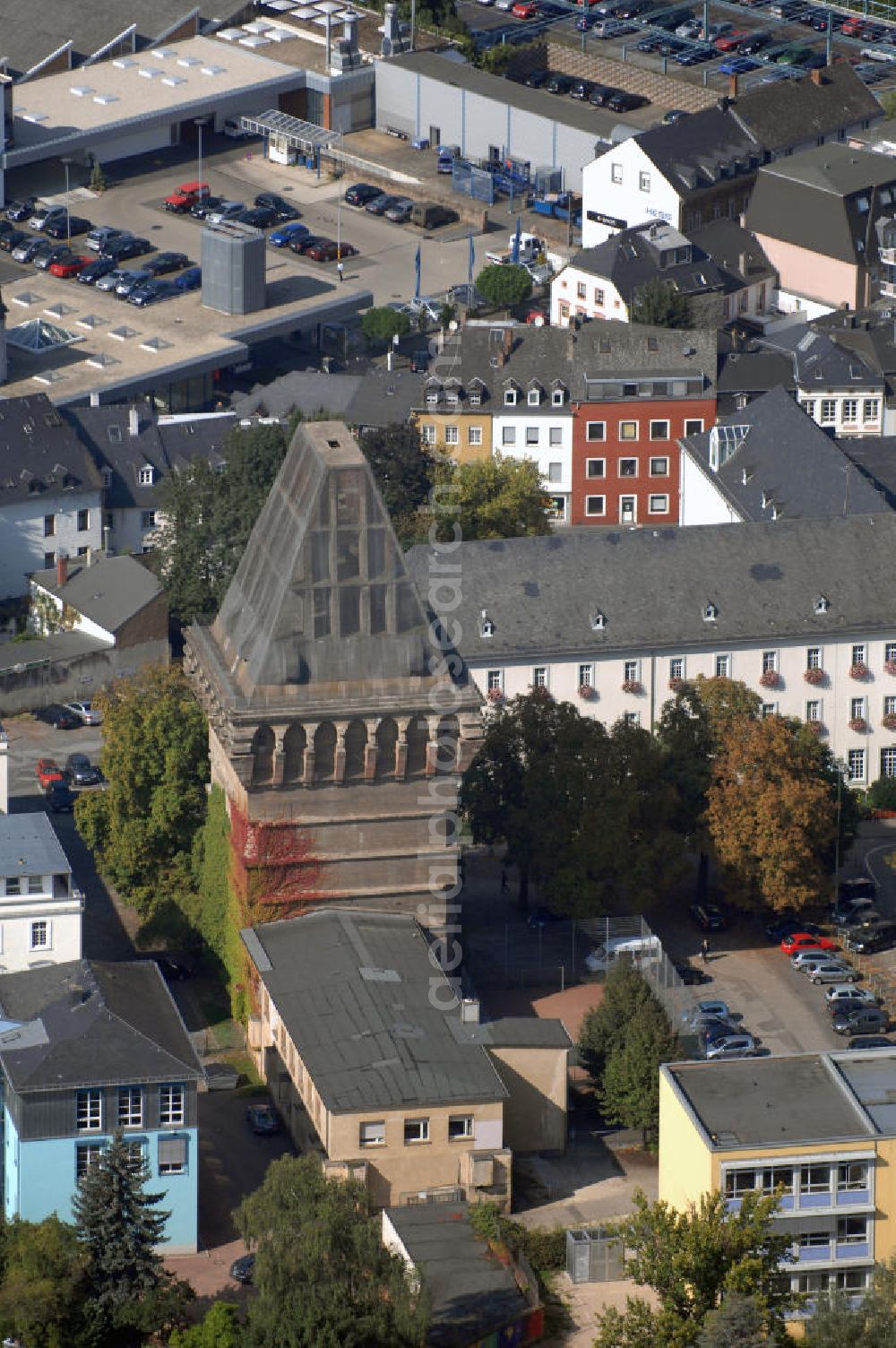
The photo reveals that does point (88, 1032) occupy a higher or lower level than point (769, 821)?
lower

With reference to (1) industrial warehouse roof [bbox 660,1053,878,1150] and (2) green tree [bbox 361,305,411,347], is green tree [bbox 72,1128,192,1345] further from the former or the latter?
(2) green tree [bbox 361,305,411,347]

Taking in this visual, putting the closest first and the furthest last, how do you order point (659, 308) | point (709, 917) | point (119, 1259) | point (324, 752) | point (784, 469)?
point (119, 1259) → point (324, 752) → point (709, 917) → point (784, 469) → point (659, 308)

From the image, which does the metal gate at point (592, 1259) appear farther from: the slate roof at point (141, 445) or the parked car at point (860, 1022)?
the slate roof at point (141, 445)

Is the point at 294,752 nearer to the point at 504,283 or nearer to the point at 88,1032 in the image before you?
the point at 88,1032

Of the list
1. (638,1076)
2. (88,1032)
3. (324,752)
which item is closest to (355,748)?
(324,752)

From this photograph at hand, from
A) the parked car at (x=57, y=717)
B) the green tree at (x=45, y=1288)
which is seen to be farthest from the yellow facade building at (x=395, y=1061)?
the parked car at (x=57, y=717)
